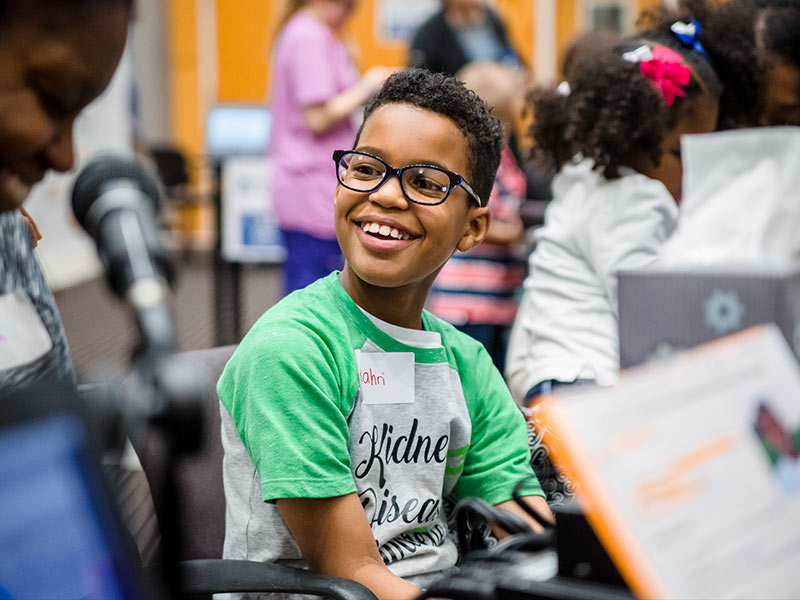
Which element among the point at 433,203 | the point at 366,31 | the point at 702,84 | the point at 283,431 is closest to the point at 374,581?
the point at 283,431

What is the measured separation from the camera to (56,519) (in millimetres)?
500

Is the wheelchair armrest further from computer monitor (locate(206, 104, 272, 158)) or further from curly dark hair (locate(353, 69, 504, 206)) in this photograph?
computer monitor (locate(206, 104, 272, 158))

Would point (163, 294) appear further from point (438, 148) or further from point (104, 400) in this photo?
point (438, 148)

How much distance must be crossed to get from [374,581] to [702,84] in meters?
1.12

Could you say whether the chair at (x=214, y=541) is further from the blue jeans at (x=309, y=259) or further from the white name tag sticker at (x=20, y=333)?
the blue jeans at (x=309, y=259)

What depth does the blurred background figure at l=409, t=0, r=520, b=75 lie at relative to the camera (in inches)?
136

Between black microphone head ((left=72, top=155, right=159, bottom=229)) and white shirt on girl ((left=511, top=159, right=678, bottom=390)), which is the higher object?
black microphone head ((left=72, top=155, right=159, bottom=229))

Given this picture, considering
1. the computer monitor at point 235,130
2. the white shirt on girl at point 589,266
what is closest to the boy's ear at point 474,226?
the white shirt on girl at point 589,266

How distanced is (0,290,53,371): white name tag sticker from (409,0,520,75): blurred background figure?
2.62 meters

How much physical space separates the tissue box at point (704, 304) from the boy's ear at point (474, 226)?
1.98ft

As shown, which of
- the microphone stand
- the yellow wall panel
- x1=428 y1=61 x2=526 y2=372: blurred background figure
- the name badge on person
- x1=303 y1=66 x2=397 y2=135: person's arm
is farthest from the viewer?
the yellow wall panel

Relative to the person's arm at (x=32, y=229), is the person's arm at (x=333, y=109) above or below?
below

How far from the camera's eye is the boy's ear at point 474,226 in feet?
4.15

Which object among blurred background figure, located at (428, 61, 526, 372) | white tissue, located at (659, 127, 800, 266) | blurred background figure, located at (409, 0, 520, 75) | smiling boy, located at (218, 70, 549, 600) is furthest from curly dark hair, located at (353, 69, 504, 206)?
blurred background figure, located at (409, 0, 520, 75)
